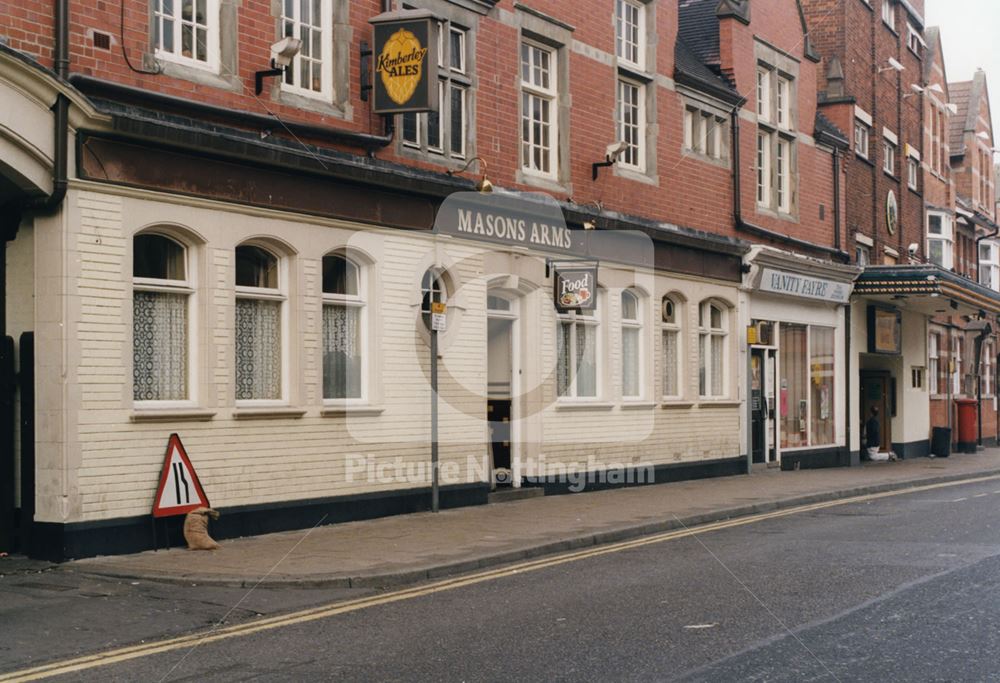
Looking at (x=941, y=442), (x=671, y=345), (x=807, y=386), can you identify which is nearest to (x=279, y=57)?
(x=671, y=345)

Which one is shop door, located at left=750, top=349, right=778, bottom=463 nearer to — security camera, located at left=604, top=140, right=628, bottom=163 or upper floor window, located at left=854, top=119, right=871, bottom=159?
security camera, located at left=604, top=140, right=628, bottom=163

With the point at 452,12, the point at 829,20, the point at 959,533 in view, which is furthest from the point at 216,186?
the point at 829,20

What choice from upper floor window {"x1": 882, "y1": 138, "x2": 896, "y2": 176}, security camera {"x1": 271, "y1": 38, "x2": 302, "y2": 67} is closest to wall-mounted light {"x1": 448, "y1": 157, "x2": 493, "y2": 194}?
security camera {"x1": 271, "y1": 38, "x2": 302, "y2": 67}

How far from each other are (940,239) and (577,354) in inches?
887

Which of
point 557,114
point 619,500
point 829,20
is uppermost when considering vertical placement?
point 829,20

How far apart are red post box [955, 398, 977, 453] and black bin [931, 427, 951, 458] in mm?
2186

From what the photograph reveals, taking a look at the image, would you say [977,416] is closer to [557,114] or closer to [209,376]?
[557,114]

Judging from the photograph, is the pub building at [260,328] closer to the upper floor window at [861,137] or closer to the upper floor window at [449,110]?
the upper floor window at [449,110]

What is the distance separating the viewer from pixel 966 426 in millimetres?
38000

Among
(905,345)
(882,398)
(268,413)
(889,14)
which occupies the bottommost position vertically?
(882,398)

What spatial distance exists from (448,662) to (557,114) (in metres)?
13.6

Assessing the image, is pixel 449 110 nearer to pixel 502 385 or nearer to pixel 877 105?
pixel 502 385

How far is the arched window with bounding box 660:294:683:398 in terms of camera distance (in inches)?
923

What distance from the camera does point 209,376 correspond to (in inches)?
551
